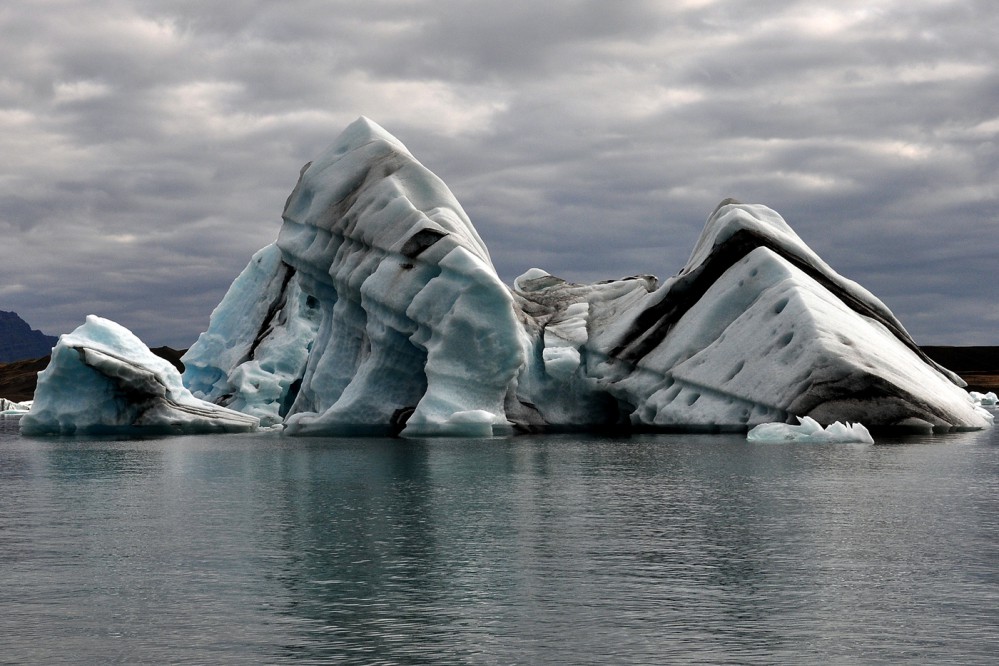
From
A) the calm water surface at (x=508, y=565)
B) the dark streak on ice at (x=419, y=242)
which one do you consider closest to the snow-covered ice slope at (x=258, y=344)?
the dark streak on ice at (x=419, y=242)

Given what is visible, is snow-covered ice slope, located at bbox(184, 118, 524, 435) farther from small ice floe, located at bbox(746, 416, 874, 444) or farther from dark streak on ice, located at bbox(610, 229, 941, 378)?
small ice floe, located at bbox(746, 416, 874, 444)

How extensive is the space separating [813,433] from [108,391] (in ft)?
56.2

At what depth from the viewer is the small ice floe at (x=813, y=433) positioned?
2234cm

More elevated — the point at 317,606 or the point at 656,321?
the point at 656,321

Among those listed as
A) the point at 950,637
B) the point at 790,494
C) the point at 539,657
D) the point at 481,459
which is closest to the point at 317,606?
the point at 539,657

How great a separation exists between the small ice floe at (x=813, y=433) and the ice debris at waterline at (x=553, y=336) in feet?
2.03

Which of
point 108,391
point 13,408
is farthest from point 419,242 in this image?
point 13,408

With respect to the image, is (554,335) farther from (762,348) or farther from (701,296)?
(762,348)

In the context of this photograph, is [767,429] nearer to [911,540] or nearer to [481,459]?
[481,459]

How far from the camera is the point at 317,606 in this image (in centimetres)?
773

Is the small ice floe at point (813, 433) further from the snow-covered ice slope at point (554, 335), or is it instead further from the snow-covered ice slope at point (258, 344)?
the snow-covered ice slope at point (258, 344)

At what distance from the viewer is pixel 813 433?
74.2 ft

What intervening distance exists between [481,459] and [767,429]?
6.69 meters

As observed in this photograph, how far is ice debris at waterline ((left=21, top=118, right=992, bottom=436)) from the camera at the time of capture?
24250 millimetres
